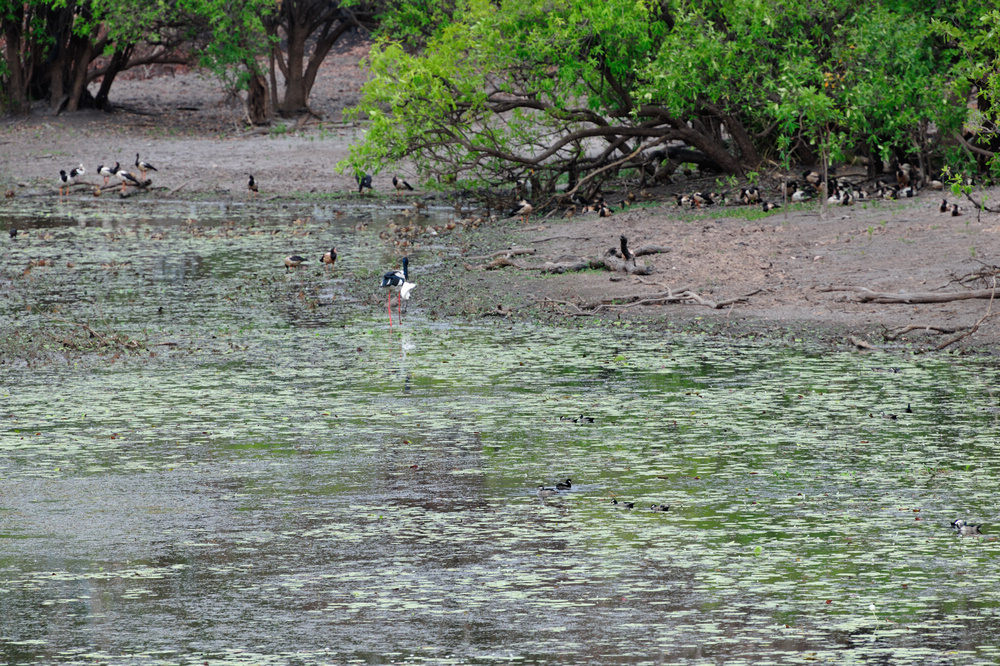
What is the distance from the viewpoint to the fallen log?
561 inches

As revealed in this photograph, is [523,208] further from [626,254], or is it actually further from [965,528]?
[965,528]

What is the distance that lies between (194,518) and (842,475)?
161 inches

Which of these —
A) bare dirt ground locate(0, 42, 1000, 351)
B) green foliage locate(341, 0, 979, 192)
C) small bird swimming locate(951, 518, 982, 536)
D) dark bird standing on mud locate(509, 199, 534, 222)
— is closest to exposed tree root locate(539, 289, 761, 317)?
bare dirt ground locate(0, 42, 1000, 351)

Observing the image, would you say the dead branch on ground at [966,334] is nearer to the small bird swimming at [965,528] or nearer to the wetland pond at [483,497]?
the wetland pond at [483,497]

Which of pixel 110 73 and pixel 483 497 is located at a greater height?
pixel 110 73

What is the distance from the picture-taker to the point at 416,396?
38.4 ft

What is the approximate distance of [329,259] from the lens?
20094 mm

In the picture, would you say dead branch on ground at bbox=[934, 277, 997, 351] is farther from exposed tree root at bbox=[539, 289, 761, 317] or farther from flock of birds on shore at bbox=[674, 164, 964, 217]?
flock of birds on shore at bbox=[674, 164, 964, 217]

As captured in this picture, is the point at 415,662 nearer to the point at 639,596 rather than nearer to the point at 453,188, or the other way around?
the point at 639,596

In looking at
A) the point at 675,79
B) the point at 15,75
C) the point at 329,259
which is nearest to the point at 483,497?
the point at 329,259

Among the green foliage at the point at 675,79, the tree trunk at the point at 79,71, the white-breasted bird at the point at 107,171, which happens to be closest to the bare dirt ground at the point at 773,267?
the green foliage at the point at 675,79

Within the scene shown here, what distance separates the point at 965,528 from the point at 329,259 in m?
13.6

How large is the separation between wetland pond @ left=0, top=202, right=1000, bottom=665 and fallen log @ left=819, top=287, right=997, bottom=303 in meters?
1.61

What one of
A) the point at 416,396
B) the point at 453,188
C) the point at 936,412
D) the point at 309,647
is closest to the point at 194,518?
the point at 309,647
